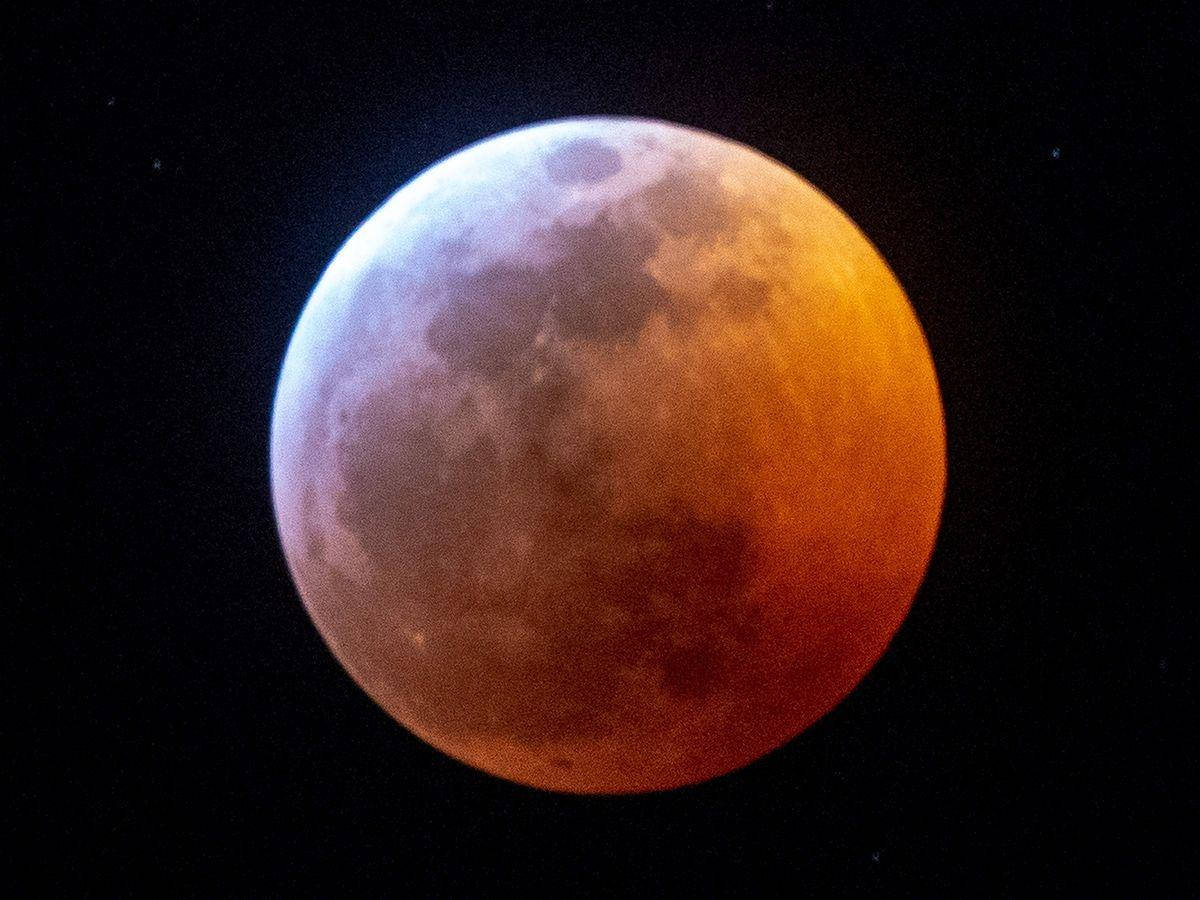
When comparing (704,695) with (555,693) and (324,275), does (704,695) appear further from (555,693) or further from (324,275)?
(324,275)

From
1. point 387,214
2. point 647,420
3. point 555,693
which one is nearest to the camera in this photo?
point 647,420

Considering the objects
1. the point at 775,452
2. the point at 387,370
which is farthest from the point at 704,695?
the point at 387,370

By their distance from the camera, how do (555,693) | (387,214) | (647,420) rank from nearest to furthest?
(647,420), (555,693), (387,214)

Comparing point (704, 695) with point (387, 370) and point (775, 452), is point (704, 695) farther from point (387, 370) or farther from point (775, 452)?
point (387, 370)

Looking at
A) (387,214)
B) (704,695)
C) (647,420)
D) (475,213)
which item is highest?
(387,214)

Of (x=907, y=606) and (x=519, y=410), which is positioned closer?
(x=519, y=410)

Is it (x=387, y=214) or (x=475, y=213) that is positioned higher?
(x=387, y=214)

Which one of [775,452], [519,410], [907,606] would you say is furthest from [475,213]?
[907,606]
